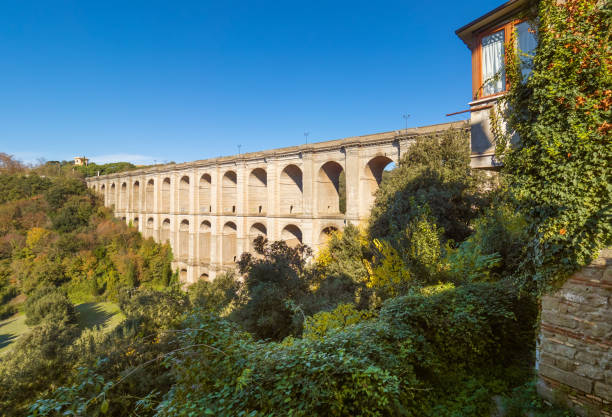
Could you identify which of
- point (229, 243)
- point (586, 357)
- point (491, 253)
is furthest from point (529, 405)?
point (229, 243)

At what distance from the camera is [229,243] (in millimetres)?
23406

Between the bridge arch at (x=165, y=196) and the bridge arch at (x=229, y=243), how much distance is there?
9870 mm

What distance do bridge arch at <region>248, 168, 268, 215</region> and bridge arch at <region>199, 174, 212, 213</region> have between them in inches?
218

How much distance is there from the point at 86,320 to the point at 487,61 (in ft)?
89.4

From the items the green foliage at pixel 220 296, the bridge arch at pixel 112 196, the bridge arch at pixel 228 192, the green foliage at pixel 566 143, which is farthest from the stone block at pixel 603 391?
the bridge arch at pixel 112 196

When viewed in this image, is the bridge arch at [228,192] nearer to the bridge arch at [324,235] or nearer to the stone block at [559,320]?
the bridge arch at [324,235]

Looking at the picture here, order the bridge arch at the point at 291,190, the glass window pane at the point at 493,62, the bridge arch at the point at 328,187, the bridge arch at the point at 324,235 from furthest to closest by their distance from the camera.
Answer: the bridge arch at the point at 291,190 → the bridge arch at the point at 328,187 → the bridge arch at the point at 324,235 → the glass window pane at the point at 493,62

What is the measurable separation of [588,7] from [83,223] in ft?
143

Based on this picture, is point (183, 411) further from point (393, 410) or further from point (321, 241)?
point (321, 241)

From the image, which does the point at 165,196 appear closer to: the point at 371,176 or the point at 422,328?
the point at 371,176

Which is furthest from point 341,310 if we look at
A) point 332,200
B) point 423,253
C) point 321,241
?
point 332,200

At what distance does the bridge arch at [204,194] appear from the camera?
25189 mm

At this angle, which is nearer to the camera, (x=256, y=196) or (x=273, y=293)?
(x=273, y=293)

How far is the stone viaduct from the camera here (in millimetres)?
15172
